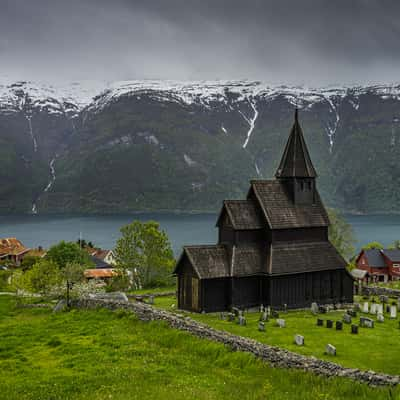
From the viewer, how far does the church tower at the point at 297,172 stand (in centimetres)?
4034

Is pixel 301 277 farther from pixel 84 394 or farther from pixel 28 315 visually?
pixel 84 394

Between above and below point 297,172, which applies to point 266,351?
below

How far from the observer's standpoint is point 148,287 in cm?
5822

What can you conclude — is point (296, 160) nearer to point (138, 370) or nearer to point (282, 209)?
point (282, 209)

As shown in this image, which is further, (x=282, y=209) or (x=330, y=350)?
(x=282, y=209)

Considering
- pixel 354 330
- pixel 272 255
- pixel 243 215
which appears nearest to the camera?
pixel 354 330

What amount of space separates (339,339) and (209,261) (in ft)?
40.1

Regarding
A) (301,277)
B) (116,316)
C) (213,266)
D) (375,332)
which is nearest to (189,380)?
(116,316)

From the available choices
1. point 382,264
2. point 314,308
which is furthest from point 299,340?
point 382,264

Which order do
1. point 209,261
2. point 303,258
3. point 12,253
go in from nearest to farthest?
point 209,261 < point 303,258 < point 12,253

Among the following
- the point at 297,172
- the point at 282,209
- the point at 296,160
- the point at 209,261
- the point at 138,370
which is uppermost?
the point at 296,160

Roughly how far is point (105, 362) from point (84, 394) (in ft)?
11.4

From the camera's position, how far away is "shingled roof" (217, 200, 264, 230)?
3738 cm

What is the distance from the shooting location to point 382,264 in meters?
76.4
